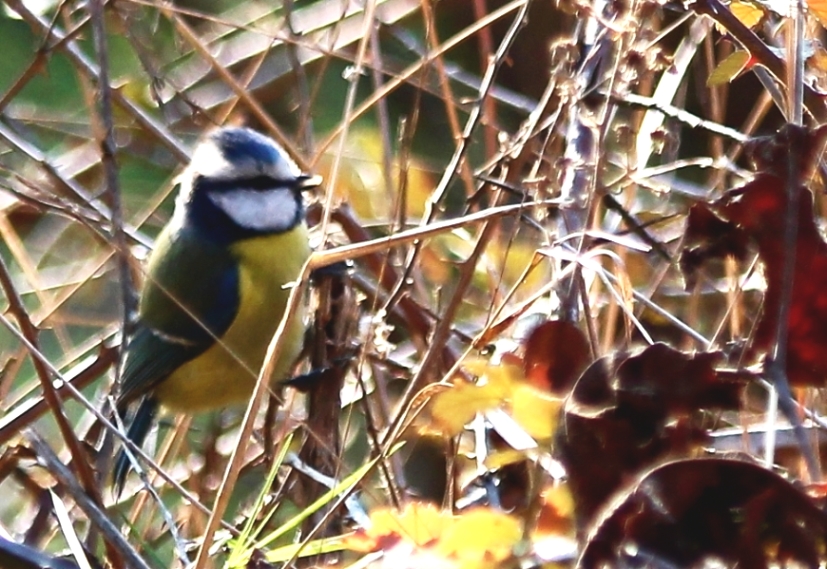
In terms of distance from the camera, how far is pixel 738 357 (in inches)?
21.7

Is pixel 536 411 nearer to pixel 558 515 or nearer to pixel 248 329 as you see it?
A: pixel 558 515

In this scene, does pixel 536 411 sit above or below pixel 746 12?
Result: below

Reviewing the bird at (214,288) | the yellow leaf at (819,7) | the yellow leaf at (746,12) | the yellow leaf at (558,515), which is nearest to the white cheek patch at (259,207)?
the bird at (214,288)

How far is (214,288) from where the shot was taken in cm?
203

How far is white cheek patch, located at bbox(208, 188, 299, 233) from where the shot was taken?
2.00 m

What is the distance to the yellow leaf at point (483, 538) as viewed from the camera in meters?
0.52

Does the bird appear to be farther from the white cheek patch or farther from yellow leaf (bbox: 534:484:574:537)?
yellow leaf (bbox: 534:484:574:537)

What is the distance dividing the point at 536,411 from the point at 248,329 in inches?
58.8

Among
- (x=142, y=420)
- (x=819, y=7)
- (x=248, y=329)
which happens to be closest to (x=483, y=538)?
(x=819, y=7)

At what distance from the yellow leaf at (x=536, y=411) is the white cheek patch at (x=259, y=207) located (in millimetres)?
1453

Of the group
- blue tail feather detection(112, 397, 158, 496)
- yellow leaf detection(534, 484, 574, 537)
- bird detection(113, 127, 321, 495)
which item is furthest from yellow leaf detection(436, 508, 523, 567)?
blue tail feather detection(112, 397, 158, 496)

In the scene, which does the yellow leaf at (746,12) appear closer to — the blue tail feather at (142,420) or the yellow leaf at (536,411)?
the yellow leaf at (536,411)

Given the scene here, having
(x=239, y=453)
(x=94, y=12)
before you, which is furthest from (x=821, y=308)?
(x=94, y=12)

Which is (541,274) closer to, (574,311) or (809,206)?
(574,311)
